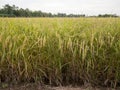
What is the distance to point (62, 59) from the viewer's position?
281 cm

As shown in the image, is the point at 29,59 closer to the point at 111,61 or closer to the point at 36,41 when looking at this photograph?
the point at 36,41

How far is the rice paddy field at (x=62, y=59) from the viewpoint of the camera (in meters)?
2.78

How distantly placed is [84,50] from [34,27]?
0.81m

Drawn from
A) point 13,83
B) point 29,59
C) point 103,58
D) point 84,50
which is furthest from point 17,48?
point 103,58

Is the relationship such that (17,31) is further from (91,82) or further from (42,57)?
(91,82)

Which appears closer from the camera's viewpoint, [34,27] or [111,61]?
[111,61]

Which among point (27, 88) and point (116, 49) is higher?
point (116, 49)

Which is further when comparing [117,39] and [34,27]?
[34,27]

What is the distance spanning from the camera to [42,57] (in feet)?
9.20

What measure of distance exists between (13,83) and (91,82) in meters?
0.85

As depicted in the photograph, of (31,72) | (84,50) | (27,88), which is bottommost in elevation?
(27,88)

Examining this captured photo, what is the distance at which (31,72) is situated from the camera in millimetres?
2826

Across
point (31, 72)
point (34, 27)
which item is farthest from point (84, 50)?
point (34, 27)

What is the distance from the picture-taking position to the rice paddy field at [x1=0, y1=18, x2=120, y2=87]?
2775mm
